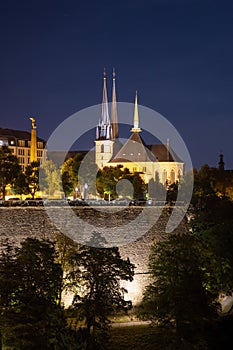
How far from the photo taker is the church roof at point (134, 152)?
96.1 meters

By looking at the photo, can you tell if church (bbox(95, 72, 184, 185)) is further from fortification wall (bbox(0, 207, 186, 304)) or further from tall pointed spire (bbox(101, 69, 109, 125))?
fortification wall (bbox(0, 207, 186, 304))

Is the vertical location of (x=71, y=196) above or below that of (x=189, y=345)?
above

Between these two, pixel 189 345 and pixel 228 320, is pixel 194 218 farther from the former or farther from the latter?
pixel 189 345

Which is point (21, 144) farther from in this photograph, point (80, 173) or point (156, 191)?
point (80, 173)

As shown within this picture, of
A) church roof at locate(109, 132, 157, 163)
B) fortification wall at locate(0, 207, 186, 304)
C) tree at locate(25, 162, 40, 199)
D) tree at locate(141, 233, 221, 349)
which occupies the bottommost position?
tree at locate(141, 233, 221, 349)

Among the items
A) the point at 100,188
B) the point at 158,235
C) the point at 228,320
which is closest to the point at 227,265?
the point at 228,320

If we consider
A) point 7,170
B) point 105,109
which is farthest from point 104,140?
point 7,170

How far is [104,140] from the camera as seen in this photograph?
10319cm

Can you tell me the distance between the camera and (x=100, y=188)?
2530 inches

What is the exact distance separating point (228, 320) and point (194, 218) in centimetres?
1099

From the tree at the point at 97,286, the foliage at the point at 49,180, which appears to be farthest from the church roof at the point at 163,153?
the tree at the point at 97,286

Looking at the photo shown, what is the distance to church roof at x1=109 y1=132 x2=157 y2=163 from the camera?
9612 cm

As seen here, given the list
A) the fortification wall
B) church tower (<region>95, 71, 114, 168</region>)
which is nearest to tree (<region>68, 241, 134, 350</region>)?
the fortification wall

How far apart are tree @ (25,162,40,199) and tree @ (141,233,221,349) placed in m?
25.5
